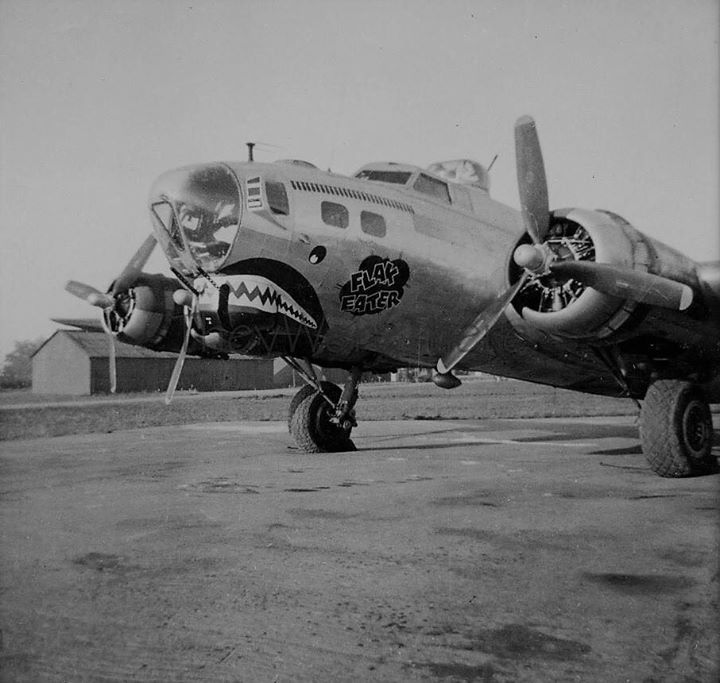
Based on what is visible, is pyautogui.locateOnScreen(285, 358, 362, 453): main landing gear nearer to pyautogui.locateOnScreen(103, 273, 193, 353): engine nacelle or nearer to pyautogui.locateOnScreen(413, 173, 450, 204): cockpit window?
pyautogui.locateOnScreen(103, 273, 193, 353): engine nacelle

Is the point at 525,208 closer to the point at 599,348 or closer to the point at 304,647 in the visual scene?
the point at 599,348

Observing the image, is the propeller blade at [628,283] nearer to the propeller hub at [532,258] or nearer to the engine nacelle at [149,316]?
the propeller hub at [532,258]

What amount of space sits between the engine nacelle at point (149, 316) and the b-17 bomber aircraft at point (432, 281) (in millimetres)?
67

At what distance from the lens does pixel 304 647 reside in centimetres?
309

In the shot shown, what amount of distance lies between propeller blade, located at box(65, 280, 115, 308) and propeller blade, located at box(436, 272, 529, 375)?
203 inches

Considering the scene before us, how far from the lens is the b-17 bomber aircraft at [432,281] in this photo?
771 cm

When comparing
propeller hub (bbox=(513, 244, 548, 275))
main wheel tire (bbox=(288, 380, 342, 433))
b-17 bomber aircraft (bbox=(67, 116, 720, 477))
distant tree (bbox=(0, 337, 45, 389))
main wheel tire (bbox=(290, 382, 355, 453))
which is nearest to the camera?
propeller hub (bbox=(513, 244, 548, 275))

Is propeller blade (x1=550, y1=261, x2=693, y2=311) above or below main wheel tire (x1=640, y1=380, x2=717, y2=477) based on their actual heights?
above

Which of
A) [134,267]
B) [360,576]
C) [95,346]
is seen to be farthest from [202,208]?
[95,346]

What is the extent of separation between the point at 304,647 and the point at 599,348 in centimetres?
616

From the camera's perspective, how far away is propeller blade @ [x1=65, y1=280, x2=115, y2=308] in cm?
1055

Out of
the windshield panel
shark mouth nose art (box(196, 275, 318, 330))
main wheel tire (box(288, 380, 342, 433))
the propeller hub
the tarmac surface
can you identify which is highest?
the windshield panel

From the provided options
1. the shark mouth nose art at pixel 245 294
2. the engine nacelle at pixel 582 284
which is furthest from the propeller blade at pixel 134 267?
the engine nacelle at pixel 582 284

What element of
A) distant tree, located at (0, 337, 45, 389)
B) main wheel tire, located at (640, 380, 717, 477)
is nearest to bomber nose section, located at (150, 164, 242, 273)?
main wheel tire, located at (640, 380, 717, 477)
